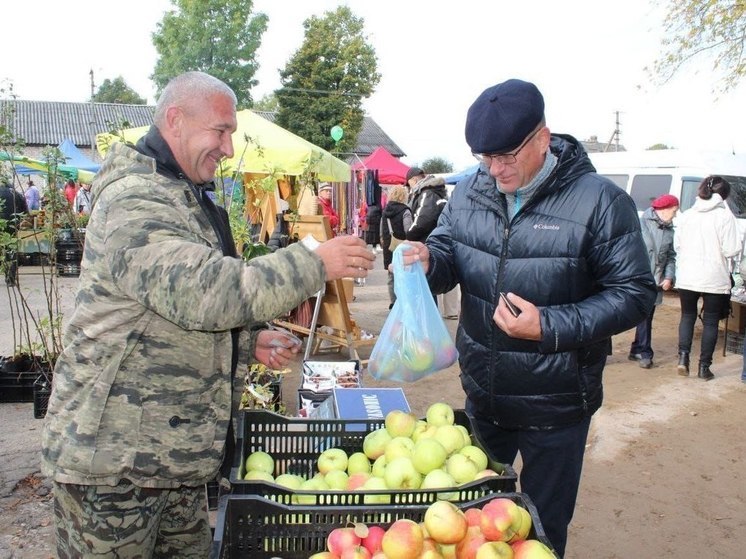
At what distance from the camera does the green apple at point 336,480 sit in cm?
196

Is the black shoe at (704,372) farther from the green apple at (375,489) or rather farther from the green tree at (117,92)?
the green tree at (117,92)

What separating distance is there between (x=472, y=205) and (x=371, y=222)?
41.5 ft

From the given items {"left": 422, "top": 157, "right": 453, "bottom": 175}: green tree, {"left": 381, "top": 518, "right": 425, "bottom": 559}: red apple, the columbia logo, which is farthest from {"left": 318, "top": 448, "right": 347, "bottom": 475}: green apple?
{"left": 422, "top": 157, "right": 453, "bottom": 175}: green tree

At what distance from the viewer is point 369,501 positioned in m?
1.76

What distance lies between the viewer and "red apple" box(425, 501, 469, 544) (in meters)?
1.50

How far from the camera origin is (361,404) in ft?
10.1

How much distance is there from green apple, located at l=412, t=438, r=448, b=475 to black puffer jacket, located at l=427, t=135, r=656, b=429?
0.53 meters

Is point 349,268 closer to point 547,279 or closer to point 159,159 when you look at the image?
point 159,159

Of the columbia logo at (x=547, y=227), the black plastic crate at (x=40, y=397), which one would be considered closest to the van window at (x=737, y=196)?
the columbia logo at (x=547, y=227)

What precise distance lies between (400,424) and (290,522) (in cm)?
62

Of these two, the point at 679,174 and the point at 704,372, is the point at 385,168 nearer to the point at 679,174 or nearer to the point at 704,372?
the point at 679,174

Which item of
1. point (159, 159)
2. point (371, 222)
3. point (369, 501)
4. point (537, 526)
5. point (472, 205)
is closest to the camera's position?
point (537, 526)

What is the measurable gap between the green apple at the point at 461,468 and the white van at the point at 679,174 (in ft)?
33.1

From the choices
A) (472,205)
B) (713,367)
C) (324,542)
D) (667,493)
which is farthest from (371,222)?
(324,542)
